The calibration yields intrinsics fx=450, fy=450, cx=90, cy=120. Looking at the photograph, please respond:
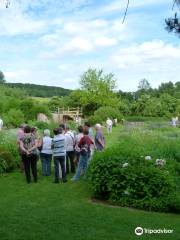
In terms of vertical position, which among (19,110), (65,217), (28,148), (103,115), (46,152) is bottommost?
(65,217)

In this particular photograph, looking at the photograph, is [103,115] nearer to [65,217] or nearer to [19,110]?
[19,110]

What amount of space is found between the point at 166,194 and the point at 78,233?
3570 mm

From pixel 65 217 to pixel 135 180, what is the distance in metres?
2.56

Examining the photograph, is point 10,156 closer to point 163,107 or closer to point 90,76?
point 90,76

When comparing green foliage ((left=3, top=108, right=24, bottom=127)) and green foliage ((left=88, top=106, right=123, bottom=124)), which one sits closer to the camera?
green foliage ((left=3, top=108, right=24, bottom=127))

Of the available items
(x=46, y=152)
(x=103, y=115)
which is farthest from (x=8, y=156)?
(x=103, y=115)

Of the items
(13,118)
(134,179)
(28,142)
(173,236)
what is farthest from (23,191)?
(13,118)

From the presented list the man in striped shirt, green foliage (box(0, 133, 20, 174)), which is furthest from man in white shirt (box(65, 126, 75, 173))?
green foliage (box(0, 133, 20, 174))

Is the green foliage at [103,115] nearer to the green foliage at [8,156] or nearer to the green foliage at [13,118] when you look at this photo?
the green foliage at [13,118]

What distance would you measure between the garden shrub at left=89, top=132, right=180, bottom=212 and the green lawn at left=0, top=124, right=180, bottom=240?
0.41 meters

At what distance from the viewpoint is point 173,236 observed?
8.41 metres

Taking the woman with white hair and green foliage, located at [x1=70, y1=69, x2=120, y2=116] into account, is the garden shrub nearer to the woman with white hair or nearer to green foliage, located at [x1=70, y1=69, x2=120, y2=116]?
the woman with white hair

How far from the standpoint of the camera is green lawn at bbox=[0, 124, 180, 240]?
8.30 meters

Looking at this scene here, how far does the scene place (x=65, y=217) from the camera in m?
9.65
